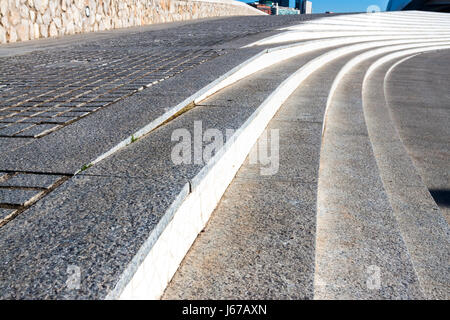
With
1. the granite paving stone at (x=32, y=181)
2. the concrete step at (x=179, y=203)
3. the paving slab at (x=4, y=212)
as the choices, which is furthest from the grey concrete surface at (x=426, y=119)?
the paving slab at (x=4, y=212)

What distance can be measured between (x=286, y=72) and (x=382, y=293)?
4.02 meters

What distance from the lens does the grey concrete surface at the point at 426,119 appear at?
3453mm

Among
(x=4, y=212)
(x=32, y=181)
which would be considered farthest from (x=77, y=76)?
(x=4, y=212)

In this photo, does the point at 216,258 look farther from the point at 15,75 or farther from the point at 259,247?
the point at 15,75

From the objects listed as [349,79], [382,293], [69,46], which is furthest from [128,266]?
[69,46]

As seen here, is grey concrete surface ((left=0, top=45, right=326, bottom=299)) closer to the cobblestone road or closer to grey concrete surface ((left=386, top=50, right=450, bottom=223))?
the cobblestone road

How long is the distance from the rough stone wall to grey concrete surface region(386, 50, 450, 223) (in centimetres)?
797

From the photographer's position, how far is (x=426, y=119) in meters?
5.46

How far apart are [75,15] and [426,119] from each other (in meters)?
9.06

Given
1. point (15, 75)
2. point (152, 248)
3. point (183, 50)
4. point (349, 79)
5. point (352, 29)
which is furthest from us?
point (352, 29)

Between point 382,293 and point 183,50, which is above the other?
point 183,50

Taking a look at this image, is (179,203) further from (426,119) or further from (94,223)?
(426,119)

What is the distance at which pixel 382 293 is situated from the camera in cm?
160

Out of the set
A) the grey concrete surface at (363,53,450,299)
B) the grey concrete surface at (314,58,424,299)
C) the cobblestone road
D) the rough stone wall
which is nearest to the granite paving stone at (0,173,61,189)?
the cobblestone road
